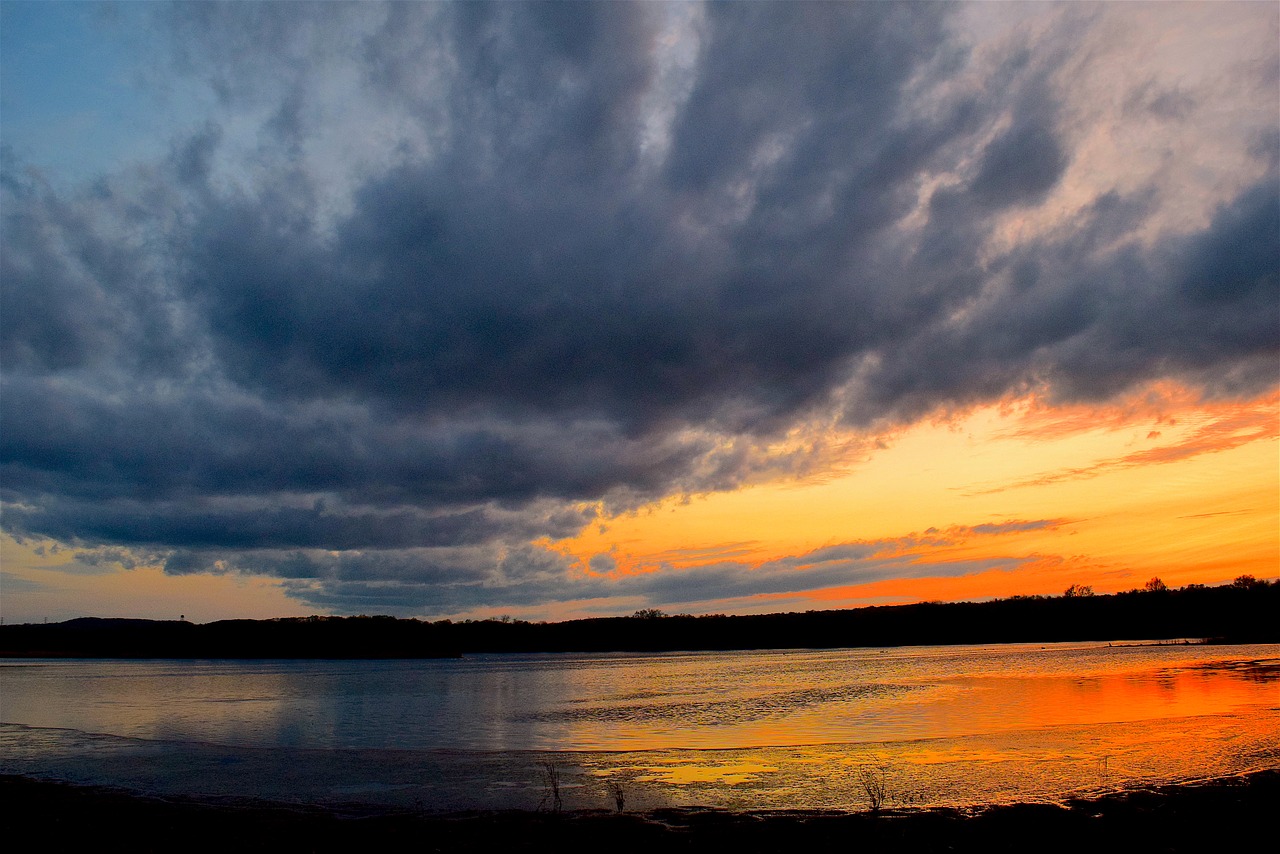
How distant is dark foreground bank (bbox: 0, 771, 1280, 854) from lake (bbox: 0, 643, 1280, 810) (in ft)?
5.79

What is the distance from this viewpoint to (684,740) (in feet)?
110

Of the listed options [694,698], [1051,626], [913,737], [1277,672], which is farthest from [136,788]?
[1051,626]

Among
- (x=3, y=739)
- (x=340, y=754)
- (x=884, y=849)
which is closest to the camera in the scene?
(x=884, y=849)

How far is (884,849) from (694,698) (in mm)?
42184

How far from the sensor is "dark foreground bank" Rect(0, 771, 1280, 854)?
15109mm

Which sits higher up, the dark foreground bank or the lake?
the dark foreground bank

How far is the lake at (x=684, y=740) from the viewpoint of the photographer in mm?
22359

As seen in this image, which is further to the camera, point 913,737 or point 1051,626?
point 1051,626

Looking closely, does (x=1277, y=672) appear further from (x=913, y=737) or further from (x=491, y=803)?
(x=491, y=803)

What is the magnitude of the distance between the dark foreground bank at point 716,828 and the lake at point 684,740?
1763 mm

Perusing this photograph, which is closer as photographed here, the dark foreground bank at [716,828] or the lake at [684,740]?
the dark foreground bank at [716,828]

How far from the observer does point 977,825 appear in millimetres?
16188

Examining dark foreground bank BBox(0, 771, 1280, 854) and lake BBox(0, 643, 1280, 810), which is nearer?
dark foreground bank BBox(0, 771, 1280, 854)

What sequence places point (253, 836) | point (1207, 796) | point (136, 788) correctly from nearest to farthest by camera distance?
1. point (253, 836)
2. point (1207, 796)
3. point (136, 788)
